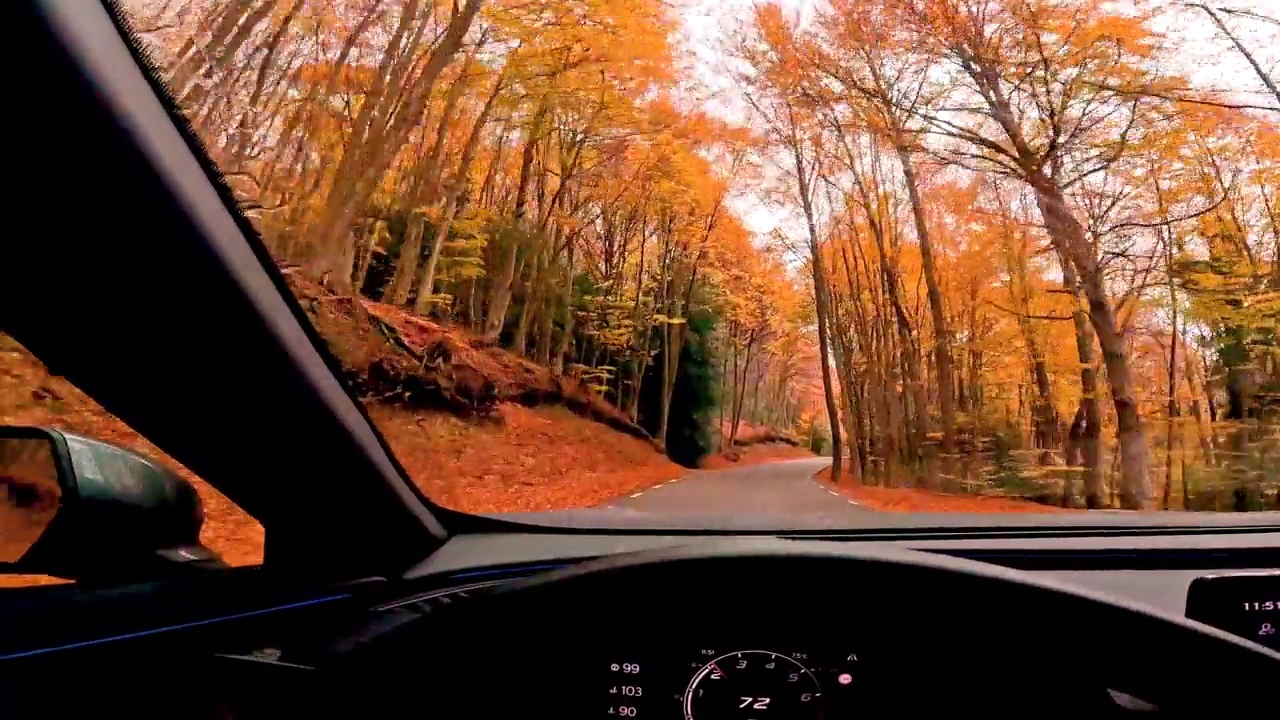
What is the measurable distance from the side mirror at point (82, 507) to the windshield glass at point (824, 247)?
634 millimetres

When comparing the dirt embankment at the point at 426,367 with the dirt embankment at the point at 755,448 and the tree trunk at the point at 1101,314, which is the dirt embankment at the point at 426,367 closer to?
the dirt embankment at the point at 755,448

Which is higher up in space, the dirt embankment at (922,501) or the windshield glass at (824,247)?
the windshield glass at (824,247)

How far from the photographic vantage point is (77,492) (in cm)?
207

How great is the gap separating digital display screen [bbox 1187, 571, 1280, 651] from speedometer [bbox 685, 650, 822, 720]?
121 centimetres

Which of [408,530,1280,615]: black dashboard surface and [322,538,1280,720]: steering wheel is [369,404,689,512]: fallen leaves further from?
[322,538,1280,720]: steering wheel

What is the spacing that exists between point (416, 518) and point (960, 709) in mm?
1518

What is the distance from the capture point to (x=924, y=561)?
1197 mm

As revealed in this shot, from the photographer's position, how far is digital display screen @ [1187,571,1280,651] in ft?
6.89

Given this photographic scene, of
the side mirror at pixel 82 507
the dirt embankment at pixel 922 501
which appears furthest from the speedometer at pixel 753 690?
the side mirror at pixel 82 507

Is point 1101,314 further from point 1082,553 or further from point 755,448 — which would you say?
point 755,448

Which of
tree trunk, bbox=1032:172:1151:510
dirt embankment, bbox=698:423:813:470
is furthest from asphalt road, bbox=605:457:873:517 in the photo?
tree trunk, bbox=1032:172:1151:510

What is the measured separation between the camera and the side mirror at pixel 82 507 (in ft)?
6.81

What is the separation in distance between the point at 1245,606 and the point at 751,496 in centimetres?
151

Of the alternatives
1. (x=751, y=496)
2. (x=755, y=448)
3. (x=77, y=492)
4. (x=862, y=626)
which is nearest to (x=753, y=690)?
(x=862, y=626)
